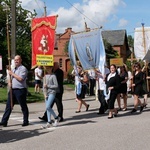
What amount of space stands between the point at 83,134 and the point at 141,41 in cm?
954

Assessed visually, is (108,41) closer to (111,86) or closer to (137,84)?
(137,84)

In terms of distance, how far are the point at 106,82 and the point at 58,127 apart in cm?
295

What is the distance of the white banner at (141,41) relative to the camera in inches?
681

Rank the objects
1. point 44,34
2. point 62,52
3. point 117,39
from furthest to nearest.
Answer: point 117,39, point 62,52, point 44,34

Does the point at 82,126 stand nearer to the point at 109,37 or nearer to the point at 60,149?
the point at 60,149

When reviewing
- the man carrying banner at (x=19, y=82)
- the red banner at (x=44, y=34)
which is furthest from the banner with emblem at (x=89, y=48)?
the man carrying banner at (x=19, y=82)

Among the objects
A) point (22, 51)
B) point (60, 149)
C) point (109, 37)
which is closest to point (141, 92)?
point (60, 149)

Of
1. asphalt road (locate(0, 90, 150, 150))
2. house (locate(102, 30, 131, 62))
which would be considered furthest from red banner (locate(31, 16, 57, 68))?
house (locate(102, 30, 131, 62))

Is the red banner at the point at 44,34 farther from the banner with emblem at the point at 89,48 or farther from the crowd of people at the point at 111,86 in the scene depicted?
the crowd of people at the point at 111,86

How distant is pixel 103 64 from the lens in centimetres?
1259

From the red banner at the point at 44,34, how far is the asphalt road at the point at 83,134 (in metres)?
2.22

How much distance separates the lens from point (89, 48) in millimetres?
12969

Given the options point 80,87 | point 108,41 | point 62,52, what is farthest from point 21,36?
point 108,41

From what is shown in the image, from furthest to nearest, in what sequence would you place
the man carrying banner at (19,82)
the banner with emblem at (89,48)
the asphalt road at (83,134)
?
the banner with emblem at (89,48) < the man carrying banner at (19,82) < the asphalt road at (83,134)
